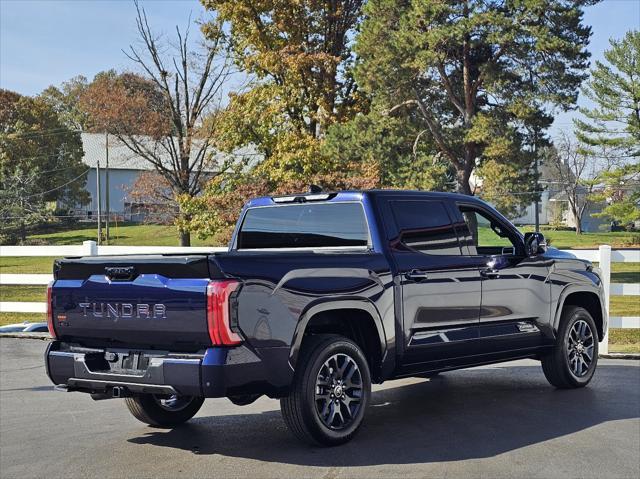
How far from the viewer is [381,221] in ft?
24.8

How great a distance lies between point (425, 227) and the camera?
310 inches

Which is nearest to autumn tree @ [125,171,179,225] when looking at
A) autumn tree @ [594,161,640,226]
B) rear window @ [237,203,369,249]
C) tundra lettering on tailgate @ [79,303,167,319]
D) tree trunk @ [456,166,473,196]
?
tree trunk @ [456,166,473,196]

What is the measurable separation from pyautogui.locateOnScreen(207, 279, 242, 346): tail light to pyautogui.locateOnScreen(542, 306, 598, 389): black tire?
A: 433 cm

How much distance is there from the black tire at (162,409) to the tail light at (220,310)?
5.64 feet

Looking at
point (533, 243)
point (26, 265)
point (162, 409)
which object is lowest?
A: point (26, 265)

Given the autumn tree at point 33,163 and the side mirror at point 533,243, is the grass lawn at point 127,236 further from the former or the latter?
the side mirror at point 533,243

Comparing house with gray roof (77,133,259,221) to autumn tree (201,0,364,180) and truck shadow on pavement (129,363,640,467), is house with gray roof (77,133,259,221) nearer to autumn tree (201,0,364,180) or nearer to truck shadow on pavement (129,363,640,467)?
autumn tree (201,0,364,180)

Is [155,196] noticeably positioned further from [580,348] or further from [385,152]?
[580,348]

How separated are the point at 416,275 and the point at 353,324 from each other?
70 cm

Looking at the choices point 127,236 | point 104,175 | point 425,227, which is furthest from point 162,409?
point 104,175

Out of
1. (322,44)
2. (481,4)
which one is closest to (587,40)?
(481,4)

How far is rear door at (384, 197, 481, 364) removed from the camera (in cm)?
746

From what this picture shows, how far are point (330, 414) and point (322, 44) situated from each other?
3235 centimetres

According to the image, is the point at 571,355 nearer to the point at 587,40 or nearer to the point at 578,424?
the point at 578,424
